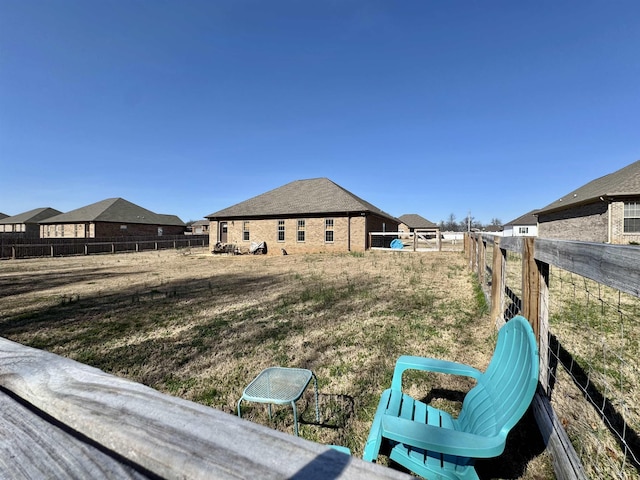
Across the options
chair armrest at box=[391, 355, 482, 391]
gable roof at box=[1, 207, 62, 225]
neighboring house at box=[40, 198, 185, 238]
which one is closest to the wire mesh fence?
chair armrest at box=[391, 355, 482, 391]

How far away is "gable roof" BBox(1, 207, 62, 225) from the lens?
150 ft

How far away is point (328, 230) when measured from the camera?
75.5 feet

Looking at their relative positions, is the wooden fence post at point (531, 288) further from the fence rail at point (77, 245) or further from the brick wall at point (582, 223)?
the fence rail at point (77, 245)

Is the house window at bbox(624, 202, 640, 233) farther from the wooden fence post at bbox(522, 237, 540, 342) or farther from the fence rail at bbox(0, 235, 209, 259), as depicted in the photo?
the fence rail at bbox(0, 235, 209, 259)

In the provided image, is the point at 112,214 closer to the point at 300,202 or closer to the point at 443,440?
the point at 300,202

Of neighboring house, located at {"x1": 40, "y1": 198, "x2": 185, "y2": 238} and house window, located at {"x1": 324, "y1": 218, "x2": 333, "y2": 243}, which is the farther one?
neighboring house, located at {"x1": 40, "y1": 198, "x2": 185, "y2": 238}

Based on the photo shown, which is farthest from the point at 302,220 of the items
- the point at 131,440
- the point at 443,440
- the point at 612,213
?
the point at 131,440

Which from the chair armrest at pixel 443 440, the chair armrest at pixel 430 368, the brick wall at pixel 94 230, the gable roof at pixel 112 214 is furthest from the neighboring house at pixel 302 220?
the chair armrest at pixel 443 440

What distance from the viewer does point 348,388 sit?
3.40 m

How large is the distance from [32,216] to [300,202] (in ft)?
156

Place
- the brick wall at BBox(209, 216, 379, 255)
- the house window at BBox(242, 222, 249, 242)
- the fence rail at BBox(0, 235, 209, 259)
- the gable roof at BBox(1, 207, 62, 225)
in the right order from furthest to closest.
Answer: the gable roof at BBox(1, 207, 62, 225) → the house window at BBox(242, 222, 249, 242) → the fence rail at BBox(0, 235, 209, 259) → the brick wall at BBox(209, 216, 379, 255)

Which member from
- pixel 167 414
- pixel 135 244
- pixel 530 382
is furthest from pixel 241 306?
pixel 135 244

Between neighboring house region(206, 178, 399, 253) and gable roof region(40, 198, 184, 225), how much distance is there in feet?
62.2

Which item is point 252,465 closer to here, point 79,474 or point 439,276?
point 79,474
